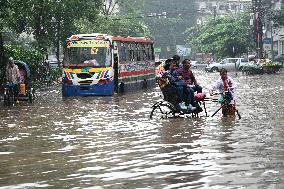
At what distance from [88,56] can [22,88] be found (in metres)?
5.31

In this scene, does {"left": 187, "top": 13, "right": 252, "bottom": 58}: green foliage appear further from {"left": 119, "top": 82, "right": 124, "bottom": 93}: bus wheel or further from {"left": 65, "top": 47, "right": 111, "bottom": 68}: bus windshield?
{"left": 65, "top": 47, "right": 111, "bottom": 68}: bus windshield

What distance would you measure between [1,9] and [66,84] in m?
4.79

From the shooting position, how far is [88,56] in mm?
30984

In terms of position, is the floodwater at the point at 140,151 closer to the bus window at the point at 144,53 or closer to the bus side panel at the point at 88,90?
the bus side panel at the point at 88,90

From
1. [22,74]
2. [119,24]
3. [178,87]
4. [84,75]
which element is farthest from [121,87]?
[119,24]

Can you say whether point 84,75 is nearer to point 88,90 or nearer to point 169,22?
point 88,90

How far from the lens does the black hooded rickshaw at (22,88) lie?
25.7 meters

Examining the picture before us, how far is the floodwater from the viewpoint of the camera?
8.76m

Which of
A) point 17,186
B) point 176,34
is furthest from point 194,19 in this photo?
point 17,186

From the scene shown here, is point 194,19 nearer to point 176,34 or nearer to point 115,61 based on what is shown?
point 176,34

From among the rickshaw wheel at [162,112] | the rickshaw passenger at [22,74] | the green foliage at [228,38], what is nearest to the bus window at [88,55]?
the rickshaw passenger at [22,74]

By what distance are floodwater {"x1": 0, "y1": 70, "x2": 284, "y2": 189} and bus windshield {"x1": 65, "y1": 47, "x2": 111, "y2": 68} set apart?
10571mm

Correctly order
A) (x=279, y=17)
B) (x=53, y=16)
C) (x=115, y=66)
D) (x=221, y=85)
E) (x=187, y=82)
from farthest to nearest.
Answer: (x=279, y=17) → (x=53, y=16) → (x=115, y=66) → (x=187, y=82) → (x=221, y=85)

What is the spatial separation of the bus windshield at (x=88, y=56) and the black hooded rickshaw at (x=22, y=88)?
4.16 meters
